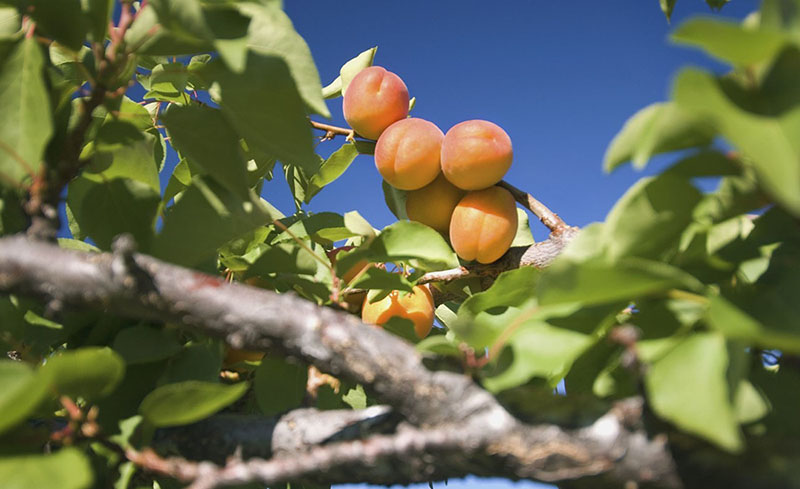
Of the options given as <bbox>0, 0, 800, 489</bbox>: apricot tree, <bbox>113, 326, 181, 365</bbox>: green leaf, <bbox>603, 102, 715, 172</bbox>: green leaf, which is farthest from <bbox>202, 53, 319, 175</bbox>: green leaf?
<bbox>603, 102, 715, 172</bbox>: green leaf

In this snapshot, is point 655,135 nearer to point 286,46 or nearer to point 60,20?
point 286,46

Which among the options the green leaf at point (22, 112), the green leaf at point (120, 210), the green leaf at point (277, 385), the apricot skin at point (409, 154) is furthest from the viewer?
the apricot skin at point (409, 154)

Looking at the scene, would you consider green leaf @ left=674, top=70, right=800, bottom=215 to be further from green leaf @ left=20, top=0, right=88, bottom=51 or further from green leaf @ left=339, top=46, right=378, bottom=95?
green leaf @ left=339, top=46, right=378, bottom=95

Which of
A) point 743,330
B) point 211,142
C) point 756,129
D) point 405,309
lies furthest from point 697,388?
point 405,309

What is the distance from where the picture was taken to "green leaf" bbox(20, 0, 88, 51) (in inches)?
24.1

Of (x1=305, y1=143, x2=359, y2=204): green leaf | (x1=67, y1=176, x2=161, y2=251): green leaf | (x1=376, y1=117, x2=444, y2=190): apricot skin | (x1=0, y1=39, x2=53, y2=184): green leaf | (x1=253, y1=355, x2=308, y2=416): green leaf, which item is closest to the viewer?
(x1=0, y1=39, x2=53, y2=184): green leaf

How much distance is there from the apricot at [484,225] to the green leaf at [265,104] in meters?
0.46

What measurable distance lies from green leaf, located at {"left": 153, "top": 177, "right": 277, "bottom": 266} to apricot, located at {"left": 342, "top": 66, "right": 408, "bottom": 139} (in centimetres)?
57

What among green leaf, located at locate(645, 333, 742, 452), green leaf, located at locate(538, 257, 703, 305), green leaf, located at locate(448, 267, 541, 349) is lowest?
green leaf, located at locate(448, 267, 541, 349)

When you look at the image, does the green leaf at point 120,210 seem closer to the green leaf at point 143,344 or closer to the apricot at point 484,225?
the green leaf at point 143,344

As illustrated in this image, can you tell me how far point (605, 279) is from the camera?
1.28ft

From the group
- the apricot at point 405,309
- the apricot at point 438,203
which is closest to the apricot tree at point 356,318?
the apricot at point 405,309

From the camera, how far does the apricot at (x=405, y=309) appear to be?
99 centimetres

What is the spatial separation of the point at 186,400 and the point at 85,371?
94 millimetres
